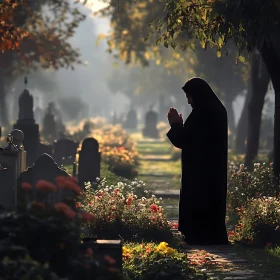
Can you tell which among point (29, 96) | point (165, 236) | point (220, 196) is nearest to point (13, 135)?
point (165, 236)

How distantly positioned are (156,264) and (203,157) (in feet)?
7.49

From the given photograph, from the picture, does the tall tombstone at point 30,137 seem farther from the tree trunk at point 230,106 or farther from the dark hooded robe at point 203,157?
the tree trunk at point 230,106

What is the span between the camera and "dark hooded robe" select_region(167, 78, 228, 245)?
1000 cm

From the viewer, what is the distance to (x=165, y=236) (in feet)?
36.3

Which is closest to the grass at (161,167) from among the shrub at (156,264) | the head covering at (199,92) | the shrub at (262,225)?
the shrub at (262,225)

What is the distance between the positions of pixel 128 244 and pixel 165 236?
0.89 meters

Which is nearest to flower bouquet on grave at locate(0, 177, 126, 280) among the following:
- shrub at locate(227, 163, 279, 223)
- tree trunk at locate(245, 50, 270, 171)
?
shrub at locate(227, 163, 279, 223)

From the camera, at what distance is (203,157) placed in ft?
32.9

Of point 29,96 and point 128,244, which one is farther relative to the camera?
point 29,96

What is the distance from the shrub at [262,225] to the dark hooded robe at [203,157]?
3.50ft

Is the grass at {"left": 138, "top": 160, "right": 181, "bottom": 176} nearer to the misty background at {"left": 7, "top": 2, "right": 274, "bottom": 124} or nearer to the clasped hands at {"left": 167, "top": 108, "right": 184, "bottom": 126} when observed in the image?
the misty background at {"left": 7, "top": 2, "right": 274, "bottom": 124}

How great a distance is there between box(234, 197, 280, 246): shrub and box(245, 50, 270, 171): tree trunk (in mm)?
9023

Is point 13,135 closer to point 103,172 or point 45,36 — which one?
point 103,172

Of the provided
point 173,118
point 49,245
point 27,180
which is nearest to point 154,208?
point 173,118
